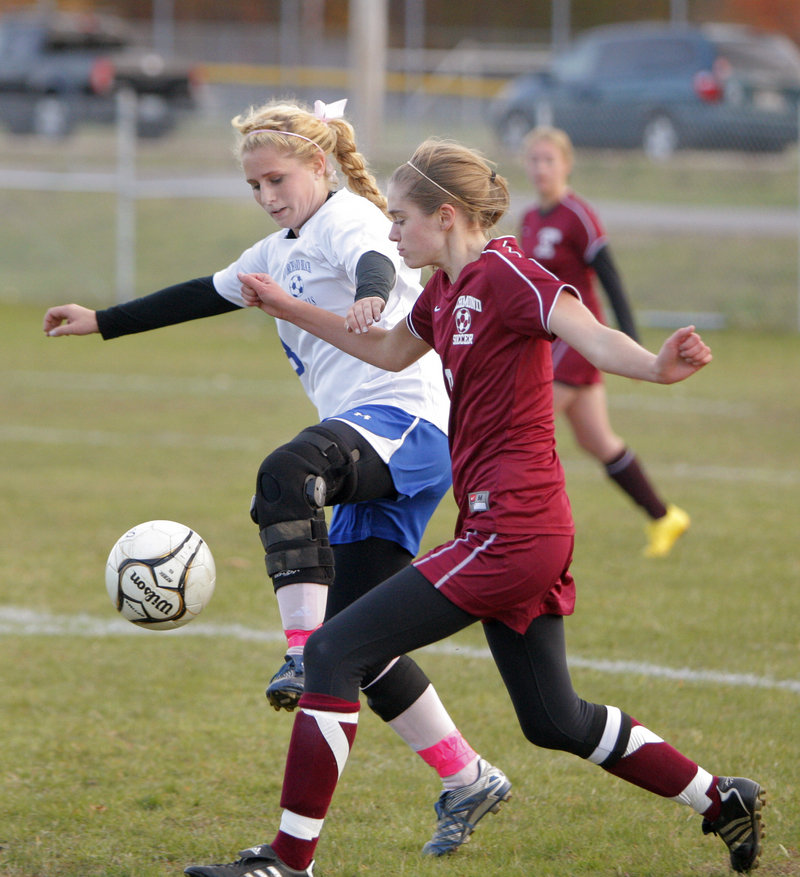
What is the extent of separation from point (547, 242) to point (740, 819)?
469cm

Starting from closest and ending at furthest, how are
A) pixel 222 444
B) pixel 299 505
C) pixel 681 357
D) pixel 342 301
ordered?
1. pixel 681 357
2. pixel 299 505
3. pixel 342 301
4. pixel 222 444

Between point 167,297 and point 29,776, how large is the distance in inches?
61.6

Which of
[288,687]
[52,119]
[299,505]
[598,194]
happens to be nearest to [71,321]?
[299,505]

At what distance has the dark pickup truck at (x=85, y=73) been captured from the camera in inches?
965

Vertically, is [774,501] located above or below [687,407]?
above

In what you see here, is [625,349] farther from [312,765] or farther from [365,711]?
[365,711]

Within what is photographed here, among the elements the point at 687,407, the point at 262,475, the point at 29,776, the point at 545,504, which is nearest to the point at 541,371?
the point at 545,504

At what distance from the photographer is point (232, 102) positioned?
95.1 feet

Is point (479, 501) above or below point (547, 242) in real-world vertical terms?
above

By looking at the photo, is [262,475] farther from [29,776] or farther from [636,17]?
[636,17]

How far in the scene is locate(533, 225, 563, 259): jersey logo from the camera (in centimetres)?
751

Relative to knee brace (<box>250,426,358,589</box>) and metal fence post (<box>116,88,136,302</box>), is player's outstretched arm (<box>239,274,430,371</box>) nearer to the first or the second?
knee brace (<box>250,426,358,589</box>)

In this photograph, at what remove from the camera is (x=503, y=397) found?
3.18m

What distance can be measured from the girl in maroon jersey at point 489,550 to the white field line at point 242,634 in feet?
5.13
